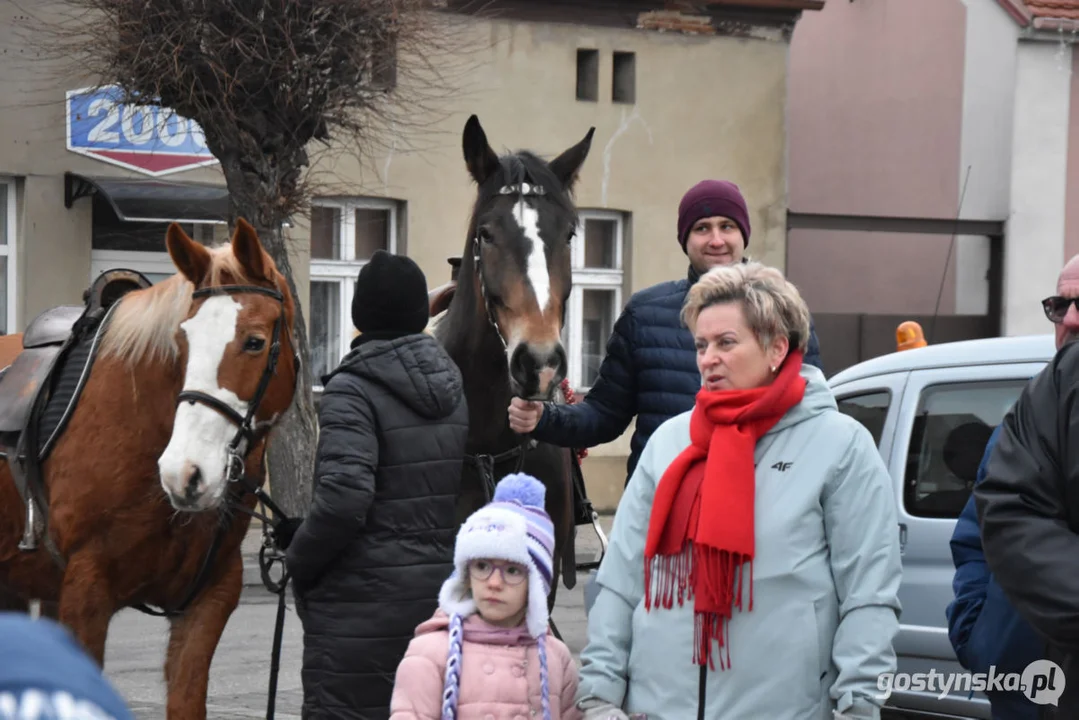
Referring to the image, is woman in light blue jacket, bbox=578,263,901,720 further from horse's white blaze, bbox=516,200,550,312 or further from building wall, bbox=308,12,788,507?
building wall, bbox=308,12,788,507

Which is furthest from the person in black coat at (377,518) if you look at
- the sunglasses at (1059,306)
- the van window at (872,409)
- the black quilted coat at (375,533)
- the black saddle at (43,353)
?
the van window at (872,409)

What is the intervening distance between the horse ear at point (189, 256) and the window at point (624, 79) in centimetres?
1376

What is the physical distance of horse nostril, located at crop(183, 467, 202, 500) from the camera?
16.0ft

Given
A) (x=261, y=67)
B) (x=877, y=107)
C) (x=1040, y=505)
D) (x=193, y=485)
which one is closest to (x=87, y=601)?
(x=193, y=485)

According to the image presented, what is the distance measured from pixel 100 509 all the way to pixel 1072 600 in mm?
3504

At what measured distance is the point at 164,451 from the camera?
520 centimetres

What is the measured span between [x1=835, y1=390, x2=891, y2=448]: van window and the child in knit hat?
352 cm

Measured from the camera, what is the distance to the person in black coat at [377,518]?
424cm

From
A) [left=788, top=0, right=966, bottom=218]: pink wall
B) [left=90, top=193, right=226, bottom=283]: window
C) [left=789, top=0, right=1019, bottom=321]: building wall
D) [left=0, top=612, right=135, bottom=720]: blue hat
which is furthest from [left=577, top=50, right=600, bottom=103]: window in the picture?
[left=0, top=612, right=135, bottom=720]: blue hat

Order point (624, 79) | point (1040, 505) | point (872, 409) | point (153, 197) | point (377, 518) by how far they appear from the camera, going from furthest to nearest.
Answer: point (624, 79) < point (153, 197) < point (872, 409) < point (377, 518) < point (1040, 505)

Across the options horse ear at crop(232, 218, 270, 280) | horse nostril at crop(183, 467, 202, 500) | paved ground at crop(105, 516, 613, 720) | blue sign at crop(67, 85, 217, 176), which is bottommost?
paved ground at crop(105, 516, 613, 720)

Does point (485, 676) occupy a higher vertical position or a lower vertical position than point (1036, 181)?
lower

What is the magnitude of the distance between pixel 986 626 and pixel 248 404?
257 cm

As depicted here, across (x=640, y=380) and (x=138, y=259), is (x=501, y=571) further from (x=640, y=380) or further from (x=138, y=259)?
(x=138, y=259)
